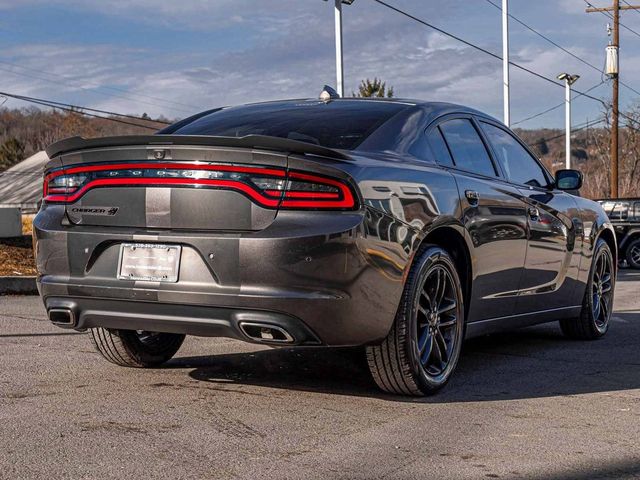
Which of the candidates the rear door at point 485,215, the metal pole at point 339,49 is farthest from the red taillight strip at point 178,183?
the metal pole at point 339,49

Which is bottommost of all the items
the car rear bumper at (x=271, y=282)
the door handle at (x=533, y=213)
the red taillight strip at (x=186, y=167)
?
the car rear bumper at (x=271, y=282)

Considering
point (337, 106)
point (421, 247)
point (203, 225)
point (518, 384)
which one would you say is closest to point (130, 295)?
point (203, 225)

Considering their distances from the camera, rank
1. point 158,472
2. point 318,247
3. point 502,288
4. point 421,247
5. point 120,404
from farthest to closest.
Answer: point 502,288
point 421,247
point 120,404
point 318,247
point 158,472

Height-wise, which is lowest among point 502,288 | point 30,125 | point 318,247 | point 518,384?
point 518,384

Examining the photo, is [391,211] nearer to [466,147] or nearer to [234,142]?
[234,142]

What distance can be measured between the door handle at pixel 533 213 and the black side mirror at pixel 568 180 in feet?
3.00

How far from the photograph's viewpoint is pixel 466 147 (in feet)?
19.4

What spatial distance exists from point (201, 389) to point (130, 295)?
30.5 inches

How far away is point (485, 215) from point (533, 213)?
84 cm

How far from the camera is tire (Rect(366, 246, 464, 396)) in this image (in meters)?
4.77

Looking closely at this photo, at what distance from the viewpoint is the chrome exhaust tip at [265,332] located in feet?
14.3

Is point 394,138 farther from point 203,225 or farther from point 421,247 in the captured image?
point 203,225

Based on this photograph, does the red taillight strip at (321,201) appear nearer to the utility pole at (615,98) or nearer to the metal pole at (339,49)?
the metal pole at (339,49)

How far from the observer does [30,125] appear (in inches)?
4230
